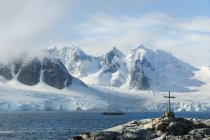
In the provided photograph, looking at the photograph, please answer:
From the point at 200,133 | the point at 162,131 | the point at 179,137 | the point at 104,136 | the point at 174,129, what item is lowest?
the point at 104,136

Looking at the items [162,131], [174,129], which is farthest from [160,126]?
[174,129]

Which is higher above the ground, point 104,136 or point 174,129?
point 174,129

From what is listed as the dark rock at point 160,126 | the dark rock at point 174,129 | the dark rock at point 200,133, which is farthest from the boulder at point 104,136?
the dark rock at point 200,133

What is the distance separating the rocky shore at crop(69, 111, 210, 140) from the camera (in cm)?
8331

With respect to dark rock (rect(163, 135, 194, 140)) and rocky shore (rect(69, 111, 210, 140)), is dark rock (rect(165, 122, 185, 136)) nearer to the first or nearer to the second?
rocky shore (rect(69, 111, 210, 140))

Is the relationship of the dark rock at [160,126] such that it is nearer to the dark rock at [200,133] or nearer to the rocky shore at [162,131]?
the rocky shore at [162,131]

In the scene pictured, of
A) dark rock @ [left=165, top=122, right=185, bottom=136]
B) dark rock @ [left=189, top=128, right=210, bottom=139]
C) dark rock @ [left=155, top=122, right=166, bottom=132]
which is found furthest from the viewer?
Answer: dark rock @ [left=155, top=122, right=166, bottom=132]

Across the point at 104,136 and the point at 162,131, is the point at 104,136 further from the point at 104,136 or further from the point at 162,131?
the point at 162,131

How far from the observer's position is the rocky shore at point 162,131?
83312 millimetres

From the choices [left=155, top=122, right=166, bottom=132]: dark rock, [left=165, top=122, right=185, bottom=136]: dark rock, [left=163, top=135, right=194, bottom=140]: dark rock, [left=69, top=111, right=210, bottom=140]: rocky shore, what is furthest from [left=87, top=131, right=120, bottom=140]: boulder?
[left=165, top=122, right=185, bottom=136]: dark rock

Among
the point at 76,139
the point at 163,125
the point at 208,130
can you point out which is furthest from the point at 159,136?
the point at 76,139

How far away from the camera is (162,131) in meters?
87.1

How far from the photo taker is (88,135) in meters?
85.2

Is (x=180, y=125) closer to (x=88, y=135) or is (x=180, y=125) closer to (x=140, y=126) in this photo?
(x=140, y=126)
